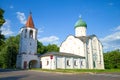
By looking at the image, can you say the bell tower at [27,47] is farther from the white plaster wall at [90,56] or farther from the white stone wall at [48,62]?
the white plaster wall at [90,56]

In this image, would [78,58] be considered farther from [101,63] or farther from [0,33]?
[0,33]

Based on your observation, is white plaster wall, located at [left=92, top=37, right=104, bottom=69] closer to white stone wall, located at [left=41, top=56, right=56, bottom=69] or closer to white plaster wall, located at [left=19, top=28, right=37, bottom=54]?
white stone wall, located at [left=41, top=56, right=56, bottom=69]

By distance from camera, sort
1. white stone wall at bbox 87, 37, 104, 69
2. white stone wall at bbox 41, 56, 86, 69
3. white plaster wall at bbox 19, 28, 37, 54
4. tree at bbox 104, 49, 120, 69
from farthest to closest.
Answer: tree at bbox 104, 49, 120, 69, white stone wall at bbox 87, 37, 104, 69, white plaster wall at bbox 19, 28, 37, 54, white stone wall at bbox 41, 56, 86, 69

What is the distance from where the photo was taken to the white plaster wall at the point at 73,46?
44812 mm

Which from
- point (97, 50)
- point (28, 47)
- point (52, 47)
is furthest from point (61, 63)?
point (52, 47)

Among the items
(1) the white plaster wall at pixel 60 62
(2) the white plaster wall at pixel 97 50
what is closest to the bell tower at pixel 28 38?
(1) the white plaster wall at pixel 60 62

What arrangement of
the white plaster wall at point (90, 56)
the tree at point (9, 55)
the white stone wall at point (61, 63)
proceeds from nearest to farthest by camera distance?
the white stone wall at point (61, 63) < the white plaster wall at point (90, 56) < the tree at point (9, 55)

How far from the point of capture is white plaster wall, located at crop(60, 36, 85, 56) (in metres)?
44.8

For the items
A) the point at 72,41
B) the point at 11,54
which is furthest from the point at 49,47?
the point at 72,41

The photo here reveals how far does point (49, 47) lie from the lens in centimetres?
6856

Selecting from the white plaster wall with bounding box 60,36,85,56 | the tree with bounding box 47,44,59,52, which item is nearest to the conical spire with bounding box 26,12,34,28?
the white plaster wall with bounding box 60,36,85,56

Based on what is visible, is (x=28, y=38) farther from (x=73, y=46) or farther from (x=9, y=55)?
(x=9, y=55)

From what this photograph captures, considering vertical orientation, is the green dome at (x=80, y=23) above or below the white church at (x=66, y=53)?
above

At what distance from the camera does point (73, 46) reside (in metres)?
46.9
